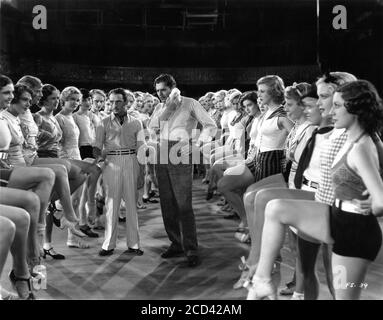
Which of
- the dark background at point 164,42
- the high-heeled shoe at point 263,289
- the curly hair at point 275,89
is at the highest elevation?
the dark background at point 164,42

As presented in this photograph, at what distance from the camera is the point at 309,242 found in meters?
2.73

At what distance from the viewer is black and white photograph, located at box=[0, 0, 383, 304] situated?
2.23 meters

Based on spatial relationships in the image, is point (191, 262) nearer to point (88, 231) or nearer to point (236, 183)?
point (236, 183)

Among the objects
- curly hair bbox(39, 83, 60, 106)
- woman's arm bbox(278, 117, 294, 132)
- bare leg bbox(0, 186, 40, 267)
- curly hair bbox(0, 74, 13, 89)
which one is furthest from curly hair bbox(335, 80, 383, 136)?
curly hair bbox(39, 83, 60, 106)

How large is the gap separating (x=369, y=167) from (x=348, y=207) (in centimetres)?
23

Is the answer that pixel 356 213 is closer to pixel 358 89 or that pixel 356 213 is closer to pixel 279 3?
pixel 358 89

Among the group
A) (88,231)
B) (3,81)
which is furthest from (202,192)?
(3,81)

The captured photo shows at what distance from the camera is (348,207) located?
7.12ft

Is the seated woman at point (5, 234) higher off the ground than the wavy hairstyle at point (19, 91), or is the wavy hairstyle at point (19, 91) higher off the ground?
the wavy hairstyle at point (19, 91)

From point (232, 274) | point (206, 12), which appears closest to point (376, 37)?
point (206, 12)

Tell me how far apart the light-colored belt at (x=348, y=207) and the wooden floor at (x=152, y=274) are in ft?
3.83

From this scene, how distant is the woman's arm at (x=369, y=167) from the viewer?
201cm

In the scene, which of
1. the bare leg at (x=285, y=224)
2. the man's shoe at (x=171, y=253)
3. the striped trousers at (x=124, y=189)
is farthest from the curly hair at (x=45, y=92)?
the bare leg at (x=285, y=224)

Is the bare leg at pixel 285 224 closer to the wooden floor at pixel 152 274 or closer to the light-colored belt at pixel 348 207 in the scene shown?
the light-colored belt at pixel 348 207
